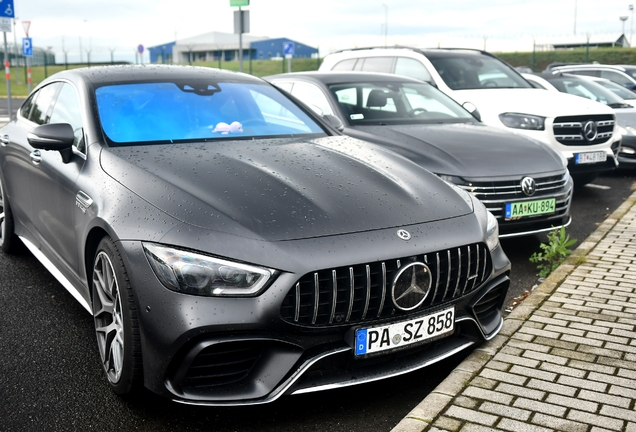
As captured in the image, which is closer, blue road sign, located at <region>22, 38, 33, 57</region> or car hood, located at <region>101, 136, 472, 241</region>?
car hood, located at <region>101, 136, 472, 241</region>

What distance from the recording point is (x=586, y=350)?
366 centimetres

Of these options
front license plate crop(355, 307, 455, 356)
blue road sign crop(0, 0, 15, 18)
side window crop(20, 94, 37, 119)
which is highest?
blue road sign crop(0, 0, 15, 18)

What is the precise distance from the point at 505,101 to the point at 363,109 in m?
2.50

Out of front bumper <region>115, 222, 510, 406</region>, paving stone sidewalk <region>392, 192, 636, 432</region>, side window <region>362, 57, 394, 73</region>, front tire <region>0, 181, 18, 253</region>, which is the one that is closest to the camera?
front bumper <region>115, 222, 510, 406</region>

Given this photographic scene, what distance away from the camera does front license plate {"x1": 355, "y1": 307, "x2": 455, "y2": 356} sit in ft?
9.62

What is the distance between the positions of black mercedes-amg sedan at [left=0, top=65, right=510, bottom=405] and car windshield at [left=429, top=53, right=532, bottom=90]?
18.0ft

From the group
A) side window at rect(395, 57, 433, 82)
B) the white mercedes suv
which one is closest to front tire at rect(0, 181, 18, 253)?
the white mercedes suv

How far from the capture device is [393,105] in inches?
279

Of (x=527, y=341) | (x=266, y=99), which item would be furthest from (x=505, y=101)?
(x=527, y=341)

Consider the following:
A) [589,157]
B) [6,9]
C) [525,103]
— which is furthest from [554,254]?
[6,9]

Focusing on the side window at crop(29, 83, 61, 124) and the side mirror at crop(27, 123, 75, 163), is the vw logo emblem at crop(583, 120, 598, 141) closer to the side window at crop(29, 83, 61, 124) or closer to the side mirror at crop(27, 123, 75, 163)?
the side window at crop(29, 83, 61, 124)

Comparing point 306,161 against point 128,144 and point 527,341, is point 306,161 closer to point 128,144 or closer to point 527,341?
point 128,144

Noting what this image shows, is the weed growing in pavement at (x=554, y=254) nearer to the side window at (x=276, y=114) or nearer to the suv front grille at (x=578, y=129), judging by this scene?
the side window at (x=276, y=114)

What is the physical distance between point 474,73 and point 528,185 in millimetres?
4180
